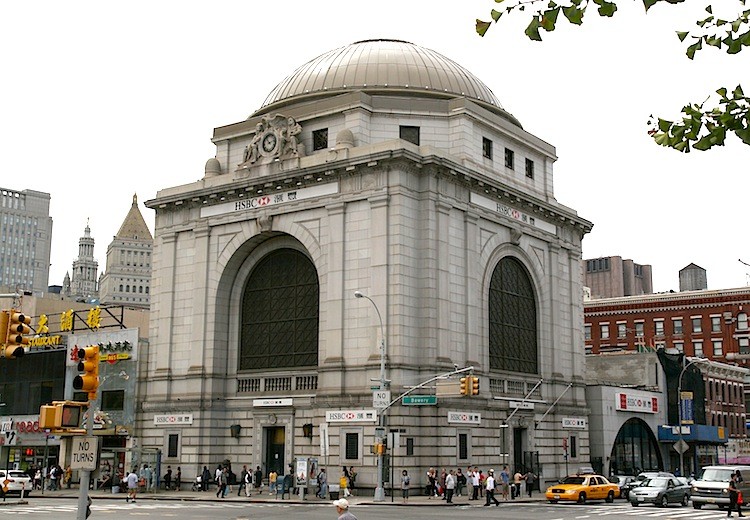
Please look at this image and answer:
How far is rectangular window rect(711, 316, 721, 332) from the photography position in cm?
10994

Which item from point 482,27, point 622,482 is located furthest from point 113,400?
point 482,27

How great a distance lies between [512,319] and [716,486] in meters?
22.3

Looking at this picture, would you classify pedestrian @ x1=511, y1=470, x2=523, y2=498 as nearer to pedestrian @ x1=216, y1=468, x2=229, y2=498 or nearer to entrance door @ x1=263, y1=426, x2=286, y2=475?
entrance door @ x1=263, y1=426, x2=286, y2=475

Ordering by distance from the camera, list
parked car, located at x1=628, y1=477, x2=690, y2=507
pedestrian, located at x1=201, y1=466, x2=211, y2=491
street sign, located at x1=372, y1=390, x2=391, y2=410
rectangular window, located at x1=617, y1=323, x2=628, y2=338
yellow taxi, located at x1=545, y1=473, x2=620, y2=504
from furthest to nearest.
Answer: rectangular window, located at x1=617, y1=323, x2=628, y2=338
pedestrian, located at x1=201, y1=466, x2=211, y2=491
yellow taxi, located at x1=545, y1=473, x2=620, y2=504
street sign, located at x1=372, y1=390, x2=391, y2=410
parked car, located at x1=628, y1=477, x2=690, y2=507

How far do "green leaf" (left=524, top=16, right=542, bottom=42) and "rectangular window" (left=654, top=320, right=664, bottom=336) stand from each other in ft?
351

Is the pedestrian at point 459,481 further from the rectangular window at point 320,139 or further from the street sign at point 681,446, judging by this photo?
the rectangular window at point 320,139

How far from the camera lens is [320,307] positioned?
58344mm

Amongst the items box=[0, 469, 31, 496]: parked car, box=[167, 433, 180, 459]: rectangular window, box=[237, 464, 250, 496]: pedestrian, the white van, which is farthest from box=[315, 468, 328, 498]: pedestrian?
the white van

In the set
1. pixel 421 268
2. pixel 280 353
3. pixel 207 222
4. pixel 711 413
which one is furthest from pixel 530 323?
pixel 711 413

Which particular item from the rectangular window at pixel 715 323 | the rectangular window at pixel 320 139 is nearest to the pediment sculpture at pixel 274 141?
the rectangular window at pixel 320 139

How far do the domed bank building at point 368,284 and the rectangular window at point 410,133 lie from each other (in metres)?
0.15

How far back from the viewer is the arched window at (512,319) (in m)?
62.4

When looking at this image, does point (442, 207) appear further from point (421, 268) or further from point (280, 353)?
point (280, 353)

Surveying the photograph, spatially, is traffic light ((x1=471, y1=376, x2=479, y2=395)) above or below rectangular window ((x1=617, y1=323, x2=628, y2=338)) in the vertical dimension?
below
